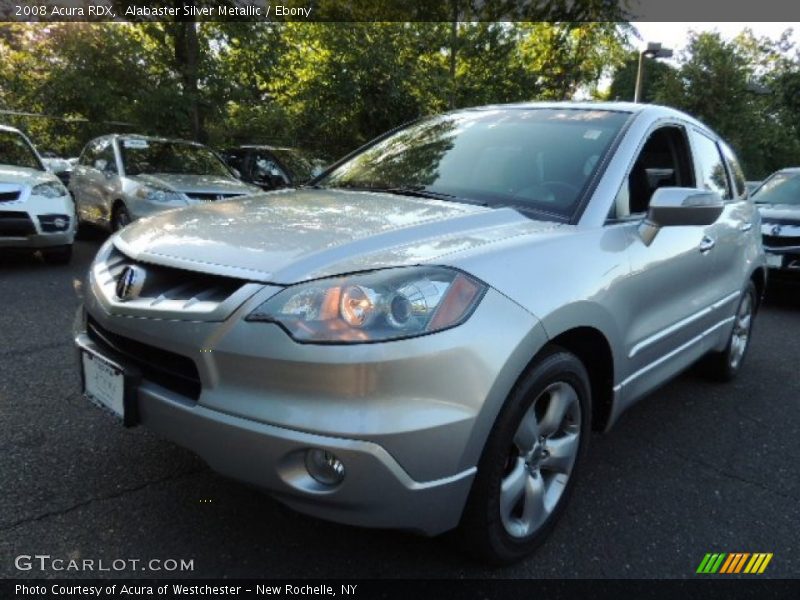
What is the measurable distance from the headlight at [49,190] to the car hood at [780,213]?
737 centimetres

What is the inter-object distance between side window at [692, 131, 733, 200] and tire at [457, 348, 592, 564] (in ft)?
5.89

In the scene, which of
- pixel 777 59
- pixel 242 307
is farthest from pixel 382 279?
pixel 777 59

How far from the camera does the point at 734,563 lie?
232 centimetres

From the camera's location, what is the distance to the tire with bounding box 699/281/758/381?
13.1 feet

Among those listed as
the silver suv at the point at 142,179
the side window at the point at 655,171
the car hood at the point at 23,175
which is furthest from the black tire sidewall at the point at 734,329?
the car hood at the point at 23,175

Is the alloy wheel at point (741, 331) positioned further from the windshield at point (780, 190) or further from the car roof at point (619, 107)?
the windshield at point (780, 190)

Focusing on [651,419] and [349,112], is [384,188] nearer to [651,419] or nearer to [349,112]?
[651,419]

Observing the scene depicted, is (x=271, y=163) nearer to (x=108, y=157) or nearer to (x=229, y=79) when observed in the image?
(x=229, y=79)

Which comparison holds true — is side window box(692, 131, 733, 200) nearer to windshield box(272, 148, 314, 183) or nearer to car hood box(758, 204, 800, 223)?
car hood box(758, 204, 800, 223)

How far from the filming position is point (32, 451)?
108 inches

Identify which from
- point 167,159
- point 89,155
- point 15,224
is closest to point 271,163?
point 167,159

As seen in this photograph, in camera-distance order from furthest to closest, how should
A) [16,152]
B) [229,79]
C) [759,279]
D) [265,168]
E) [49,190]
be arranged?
[229,79], [265,168], [16,152], [49,190], [759,279]

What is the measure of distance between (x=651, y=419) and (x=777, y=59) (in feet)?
106

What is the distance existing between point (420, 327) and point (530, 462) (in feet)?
2.40
